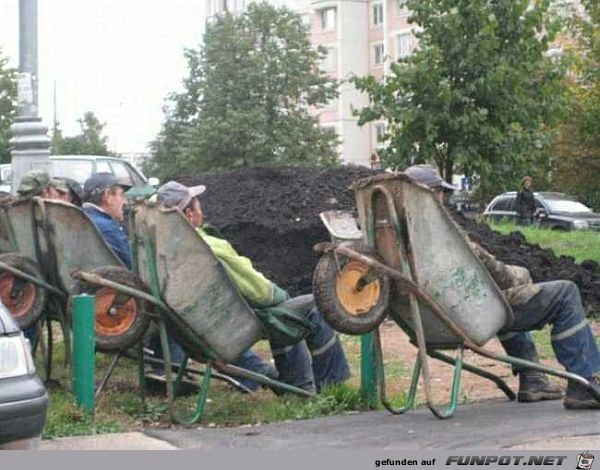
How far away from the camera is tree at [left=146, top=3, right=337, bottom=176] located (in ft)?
164

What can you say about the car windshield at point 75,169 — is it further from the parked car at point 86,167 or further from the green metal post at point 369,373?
→ the green metal post at point 369,373

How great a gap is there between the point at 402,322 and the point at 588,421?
1.21m

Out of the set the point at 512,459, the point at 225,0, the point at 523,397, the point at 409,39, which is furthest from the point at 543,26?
the point at 225,0

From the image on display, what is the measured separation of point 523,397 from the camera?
7945 millimetres

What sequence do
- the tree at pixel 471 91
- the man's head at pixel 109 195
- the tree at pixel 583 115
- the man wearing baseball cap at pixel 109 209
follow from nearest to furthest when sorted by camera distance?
1. the man wearing baseball cap at pixel 109 209
2. the man's head at pixel 109 195
3. the tree at pixel 471 91
4. the tree at pixel 583 115

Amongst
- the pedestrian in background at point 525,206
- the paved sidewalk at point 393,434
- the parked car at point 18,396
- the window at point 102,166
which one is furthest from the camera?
the pedestrian in background at point 525,206

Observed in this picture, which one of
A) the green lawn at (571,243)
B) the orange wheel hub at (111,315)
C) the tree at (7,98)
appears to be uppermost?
the tree at (7,98)

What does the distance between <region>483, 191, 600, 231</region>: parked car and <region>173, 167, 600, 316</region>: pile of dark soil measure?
701 inches

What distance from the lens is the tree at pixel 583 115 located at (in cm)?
2873

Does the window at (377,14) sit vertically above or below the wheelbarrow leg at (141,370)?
above

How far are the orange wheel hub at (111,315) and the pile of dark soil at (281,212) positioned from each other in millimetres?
5251

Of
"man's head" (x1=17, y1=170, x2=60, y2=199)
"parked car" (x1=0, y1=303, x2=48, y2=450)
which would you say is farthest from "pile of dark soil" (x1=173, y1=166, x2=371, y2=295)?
"parked car" (x1=0, y1=303, x2=48, y2=450)

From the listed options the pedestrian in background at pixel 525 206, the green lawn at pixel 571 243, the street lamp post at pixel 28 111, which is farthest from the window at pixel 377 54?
the street lamp post at pixel 28 111

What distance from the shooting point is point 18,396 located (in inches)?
212
